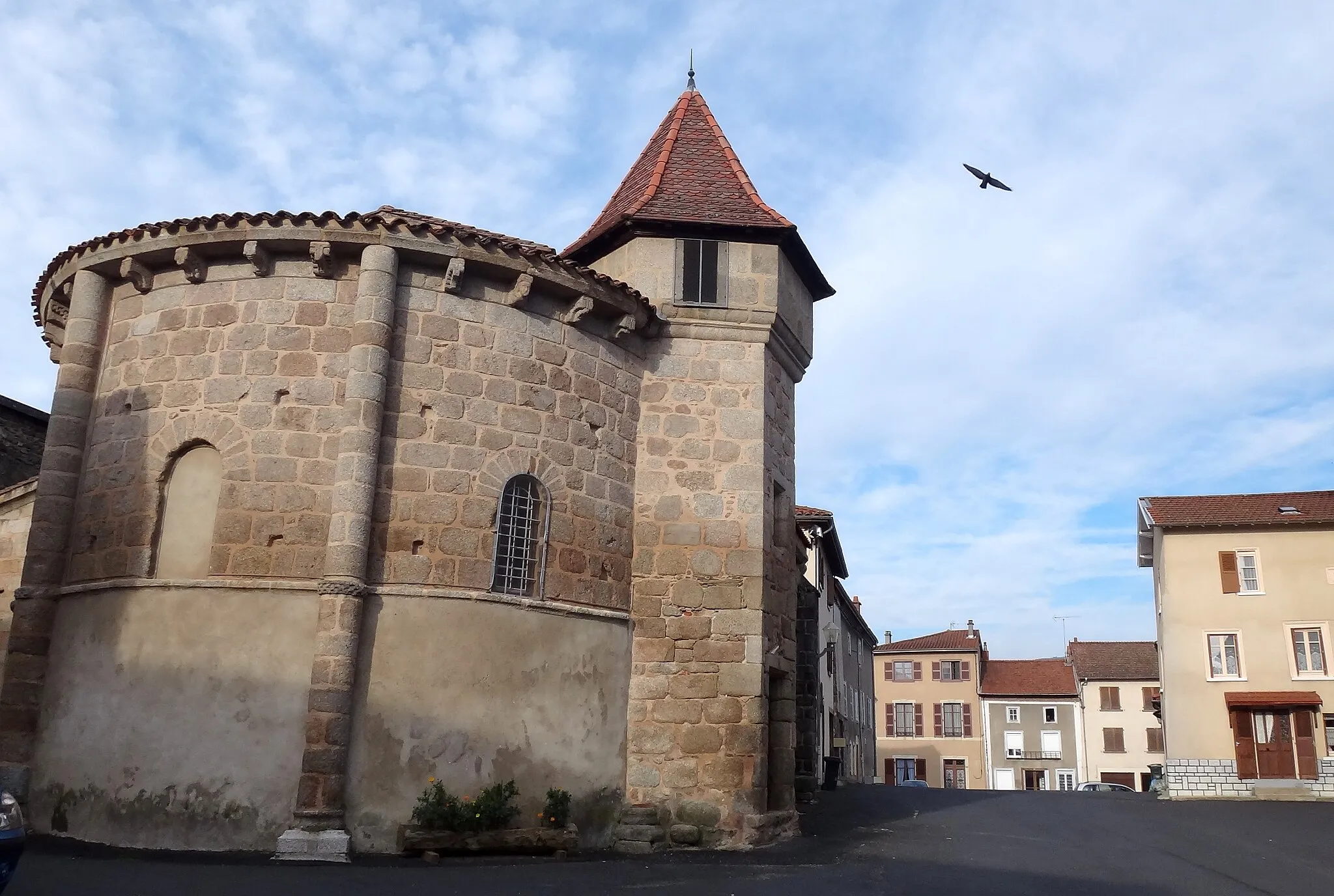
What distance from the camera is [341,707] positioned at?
33.8 feet

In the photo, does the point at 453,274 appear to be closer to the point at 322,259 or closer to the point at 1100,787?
the point at 322,259

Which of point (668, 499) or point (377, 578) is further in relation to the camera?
point (668, 499)

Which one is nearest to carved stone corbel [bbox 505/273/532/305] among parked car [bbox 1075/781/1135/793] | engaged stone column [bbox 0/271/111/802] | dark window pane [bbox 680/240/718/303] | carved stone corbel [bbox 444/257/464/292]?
carved stone corbel [bbox 444/257/464/292]

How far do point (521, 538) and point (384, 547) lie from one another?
1.51 metres

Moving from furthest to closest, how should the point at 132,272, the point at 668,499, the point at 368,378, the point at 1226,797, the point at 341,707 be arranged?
the point at 1226,797
the point at 668,499
the point at 132,272
the point at 368,378
the point at 341,707

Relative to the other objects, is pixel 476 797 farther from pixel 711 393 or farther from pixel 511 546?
pixel 711 393

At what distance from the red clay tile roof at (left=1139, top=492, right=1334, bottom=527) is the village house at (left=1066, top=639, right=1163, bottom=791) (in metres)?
23.7

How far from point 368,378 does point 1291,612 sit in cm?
2400

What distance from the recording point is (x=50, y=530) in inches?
464

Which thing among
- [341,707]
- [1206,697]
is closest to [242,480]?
[341,707]

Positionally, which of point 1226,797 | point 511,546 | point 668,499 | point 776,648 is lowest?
point 1226,797

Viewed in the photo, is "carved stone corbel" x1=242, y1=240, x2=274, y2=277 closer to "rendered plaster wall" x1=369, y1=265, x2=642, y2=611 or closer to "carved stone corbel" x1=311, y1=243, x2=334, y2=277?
"carved stone corbel" x1=311, y1=243, x2=334, y2=277

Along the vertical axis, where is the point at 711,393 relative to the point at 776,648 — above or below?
above

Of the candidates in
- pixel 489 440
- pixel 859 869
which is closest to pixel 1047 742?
pixel 859 869
